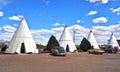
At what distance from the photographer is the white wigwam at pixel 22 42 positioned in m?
38.6

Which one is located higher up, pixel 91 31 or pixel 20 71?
pixel 91 31

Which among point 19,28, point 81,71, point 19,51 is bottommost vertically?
point 81,71

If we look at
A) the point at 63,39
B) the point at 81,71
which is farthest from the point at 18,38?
the point at 81,71

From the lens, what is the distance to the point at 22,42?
127 feet

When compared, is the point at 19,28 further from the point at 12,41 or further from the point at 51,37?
the point at 51,37

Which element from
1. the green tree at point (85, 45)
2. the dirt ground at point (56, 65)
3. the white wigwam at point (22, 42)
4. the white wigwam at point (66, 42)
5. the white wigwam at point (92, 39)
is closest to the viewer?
the dirt ground at point (56, 65)

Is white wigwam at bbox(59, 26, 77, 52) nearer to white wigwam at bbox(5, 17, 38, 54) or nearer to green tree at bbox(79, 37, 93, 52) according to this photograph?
green tree at bbox(79, 37, 93, 52)

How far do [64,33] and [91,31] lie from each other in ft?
47.4

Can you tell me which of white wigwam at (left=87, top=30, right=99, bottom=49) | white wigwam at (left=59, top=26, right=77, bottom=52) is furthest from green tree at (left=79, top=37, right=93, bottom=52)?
white wigwam at (left=87, top=30, right=99, bottom=49)

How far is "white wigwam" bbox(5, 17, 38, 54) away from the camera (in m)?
38.6

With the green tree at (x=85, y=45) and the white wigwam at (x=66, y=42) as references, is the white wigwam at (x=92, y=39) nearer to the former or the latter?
the green tree at (x=85, y=45)

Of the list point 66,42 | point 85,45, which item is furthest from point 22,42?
point 85,45

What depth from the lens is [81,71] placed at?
15953 mm

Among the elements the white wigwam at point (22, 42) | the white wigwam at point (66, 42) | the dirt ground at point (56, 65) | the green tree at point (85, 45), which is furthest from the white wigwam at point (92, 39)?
the dirt ground at point (56, 65)
